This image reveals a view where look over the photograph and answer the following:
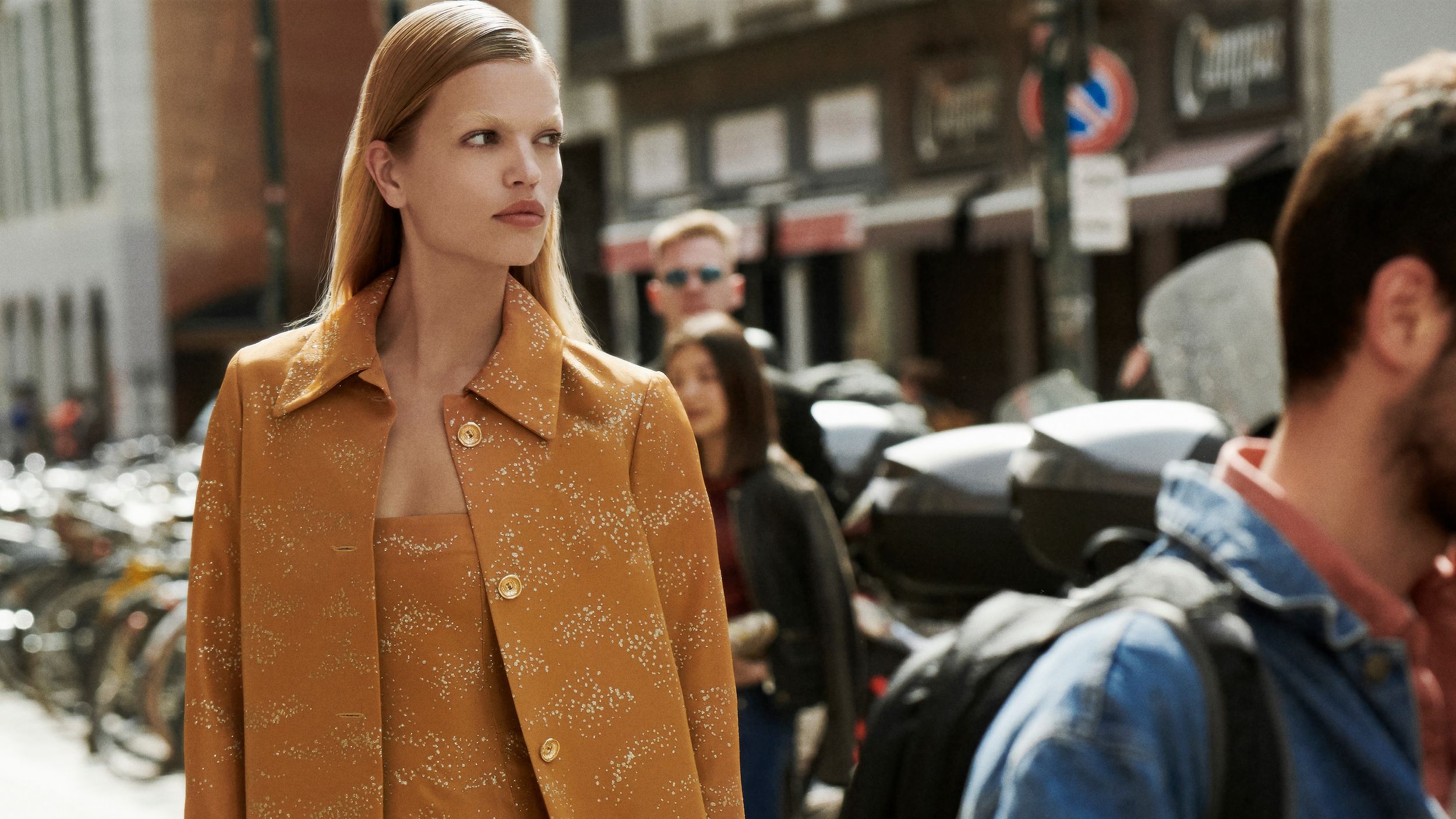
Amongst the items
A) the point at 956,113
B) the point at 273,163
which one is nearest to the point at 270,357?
the point at 273,163

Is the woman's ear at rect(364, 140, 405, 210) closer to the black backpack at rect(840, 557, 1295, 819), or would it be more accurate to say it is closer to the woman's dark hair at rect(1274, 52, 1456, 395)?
the black backpack at rect(840, 557, 1295, 819)

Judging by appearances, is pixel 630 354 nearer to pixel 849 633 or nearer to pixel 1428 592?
pixel 849 633

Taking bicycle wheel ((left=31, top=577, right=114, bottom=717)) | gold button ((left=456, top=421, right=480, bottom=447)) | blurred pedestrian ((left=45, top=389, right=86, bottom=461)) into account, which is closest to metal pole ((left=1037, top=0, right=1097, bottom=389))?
bicycle wheel ((left=31, top=577, right=114, bottom=717))

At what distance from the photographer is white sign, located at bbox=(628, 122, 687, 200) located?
24.2m

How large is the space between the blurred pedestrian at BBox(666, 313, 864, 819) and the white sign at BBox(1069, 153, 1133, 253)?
16.6 ft

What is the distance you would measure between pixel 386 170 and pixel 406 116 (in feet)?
0.28

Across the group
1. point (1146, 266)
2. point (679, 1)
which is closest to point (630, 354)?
point (679, 1)

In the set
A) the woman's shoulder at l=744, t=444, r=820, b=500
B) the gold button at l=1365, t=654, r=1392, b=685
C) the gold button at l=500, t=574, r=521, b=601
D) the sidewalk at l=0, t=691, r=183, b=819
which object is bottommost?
the sidewalk at l=0, t=691, r=183, b=819

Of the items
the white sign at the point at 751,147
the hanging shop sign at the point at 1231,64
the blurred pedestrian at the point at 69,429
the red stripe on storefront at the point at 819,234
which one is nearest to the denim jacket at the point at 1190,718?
the hanging shop sign at the point at 1231,64

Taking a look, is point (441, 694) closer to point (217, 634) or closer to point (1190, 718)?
point (217, 634)

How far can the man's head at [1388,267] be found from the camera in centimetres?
149

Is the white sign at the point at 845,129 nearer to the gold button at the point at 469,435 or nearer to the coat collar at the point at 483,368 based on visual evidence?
the coat collar at the point at 483,368

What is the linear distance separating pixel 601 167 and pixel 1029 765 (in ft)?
84.1

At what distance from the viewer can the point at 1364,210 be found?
59.1 inches
